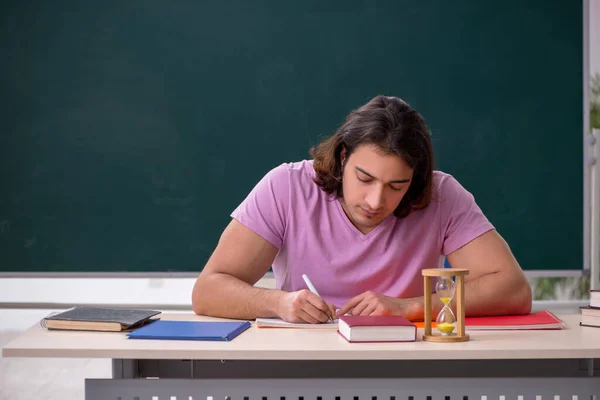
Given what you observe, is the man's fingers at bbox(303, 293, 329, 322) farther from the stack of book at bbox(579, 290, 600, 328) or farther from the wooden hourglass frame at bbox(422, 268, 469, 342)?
the stack of book at bbox(579, 290, 600, 328)

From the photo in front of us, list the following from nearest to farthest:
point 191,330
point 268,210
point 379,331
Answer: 1. point 379,331
2. point 191,330
3. point 268,210

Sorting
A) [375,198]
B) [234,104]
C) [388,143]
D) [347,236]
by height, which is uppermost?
[234,104]

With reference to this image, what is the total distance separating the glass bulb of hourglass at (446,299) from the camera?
1367 mm

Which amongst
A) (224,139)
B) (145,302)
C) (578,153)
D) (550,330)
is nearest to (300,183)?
(550,330)

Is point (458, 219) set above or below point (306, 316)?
above

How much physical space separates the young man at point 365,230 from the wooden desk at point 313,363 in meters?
0.22

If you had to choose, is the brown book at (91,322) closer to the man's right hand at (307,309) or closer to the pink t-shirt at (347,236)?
the man's right hand at (307,309)

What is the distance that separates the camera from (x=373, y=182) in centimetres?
175

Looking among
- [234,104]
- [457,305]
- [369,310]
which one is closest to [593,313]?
[457,305]

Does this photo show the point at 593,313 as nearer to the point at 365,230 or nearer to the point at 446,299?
the point at 446,299

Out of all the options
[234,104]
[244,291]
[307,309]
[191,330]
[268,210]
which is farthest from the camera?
[234,104]

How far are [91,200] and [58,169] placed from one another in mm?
233

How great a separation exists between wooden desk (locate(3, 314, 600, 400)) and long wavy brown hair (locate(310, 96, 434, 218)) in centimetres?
52

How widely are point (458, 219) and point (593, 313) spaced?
0.48 meters
